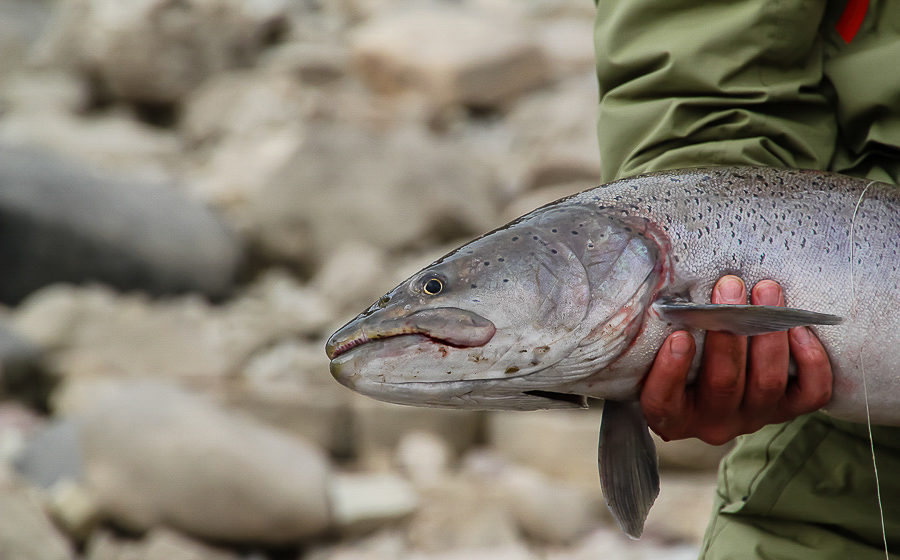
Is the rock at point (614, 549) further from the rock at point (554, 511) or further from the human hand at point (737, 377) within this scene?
the human hand at point (737, 377)

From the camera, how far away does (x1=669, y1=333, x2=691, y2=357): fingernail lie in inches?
67.0

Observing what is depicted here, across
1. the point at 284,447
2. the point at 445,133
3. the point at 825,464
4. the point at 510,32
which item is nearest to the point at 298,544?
the point at 284,447

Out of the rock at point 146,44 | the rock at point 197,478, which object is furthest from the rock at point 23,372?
the rock at point 146,44

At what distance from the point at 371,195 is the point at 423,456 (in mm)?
4089

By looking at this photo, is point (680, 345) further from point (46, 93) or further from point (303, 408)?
point (46, 93)

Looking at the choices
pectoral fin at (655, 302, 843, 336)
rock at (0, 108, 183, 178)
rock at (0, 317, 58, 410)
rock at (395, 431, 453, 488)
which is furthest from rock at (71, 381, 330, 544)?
rock at (0, 108, 183, 178)

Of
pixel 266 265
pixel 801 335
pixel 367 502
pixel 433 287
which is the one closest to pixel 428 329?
pixel 433 287

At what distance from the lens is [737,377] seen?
1760 millimetres

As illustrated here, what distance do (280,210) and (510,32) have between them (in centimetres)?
568

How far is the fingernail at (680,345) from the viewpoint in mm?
1702

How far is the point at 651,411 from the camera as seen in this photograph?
5.87 ft

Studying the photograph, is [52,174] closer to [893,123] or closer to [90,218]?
[90,218]

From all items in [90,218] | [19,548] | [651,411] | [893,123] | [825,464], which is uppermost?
[893,123]

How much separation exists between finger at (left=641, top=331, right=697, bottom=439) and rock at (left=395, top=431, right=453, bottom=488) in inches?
162
